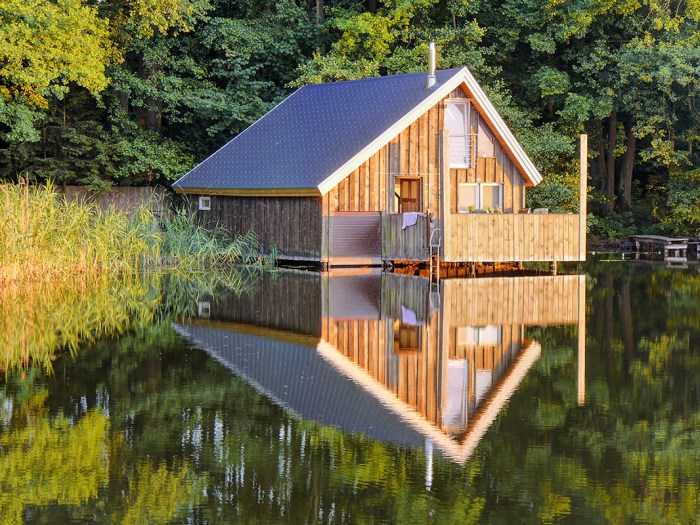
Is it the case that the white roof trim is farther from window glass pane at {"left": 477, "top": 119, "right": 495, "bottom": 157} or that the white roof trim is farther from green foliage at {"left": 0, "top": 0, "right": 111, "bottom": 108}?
green foliage at {"left": 0, "top": 0, "right": 111, "bottom": 108}

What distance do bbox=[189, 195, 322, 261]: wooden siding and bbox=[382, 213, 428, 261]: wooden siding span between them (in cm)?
167

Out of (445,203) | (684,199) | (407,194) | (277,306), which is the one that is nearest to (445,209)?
(445,203)

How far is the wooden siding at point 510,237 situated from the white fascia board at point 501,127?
3.95 meters

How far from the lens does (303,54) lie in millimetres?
42750

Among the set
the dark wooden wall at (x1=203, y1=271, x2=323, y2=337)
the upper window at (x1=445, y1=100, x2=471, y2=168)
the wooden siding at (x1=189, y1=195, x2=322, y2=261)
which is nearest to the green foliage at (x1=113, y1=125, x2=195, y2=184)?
the wooden siding at (x1=189, y1=195, x2=322, y2=261)

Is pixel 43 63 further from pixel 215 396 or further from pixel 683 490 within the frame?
pixel 683 490

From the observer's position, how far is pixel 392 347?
50.2ft

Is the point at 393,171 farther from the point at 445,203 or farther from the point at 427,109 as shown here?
the point at 445,203

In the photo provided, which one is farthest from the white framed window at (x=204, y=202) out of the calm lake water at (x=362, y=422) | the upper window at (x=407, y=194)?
the calm lake water at (x=362, y=422)

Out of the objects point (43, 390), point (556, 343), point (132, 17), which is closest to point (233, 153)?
point (132, 17)

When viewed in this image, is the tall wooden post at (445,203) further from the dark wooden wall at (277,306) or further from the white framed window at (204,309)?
the white framed window at (204,309)

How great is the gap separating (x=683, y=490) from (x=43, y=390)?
6.57 meters

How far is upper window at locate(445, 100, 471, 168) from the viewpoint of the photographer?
3272 centimetres

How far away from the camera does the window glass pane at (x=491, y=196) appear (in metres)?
33.8
